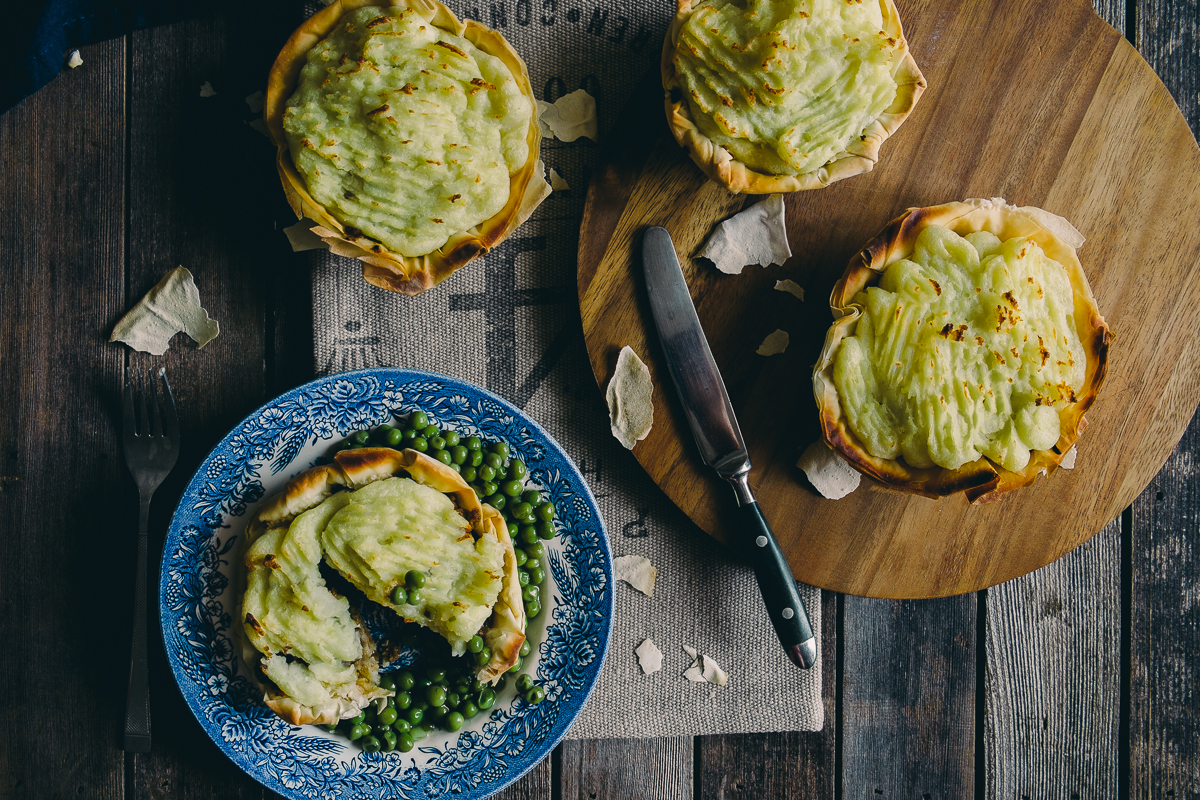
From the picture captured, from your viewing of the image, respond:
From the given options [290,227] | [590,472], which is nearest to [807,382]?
[590,472]

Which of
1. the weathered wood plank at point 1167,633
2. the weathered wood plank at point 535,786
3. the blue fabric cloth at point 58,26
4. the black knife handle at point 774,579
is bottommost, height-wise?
the weathered wood plank at point 535,786

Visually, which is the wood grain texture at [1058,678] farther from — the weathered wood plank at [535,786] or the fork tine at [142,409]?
the fork tine at [142,409]

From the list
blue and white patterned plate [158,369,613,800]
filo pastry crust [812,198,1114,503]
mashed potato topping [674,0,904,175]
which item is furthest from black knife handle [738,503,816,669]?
mashed potato topping [674,0,904,175]

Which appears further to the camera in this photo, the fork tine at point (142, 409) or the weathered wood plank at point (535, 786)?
the weathered wood plank at point (535, 786)

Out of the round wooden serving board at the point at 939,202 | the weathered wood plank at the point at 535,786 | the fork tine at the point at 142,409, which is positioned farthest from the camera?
the weathered wood plank at the point at 535,786

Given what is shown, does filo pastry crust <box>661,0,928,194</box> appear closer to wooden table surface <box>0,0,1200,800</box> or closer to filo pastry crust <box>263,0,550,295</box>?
filo pastry crust <box>263,0,550,295</box>

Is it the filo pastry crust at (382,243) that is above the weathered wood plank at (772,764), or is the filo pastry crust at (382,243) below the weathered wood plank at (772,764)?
above

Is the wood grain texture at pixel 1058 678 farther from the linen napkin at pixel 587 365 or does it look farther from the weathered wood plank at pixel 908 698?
the linen napkin at pixel 587 365

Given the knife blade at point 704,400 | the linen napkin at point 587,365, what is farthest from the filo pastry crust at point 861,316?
the linen napkin at point 587,365

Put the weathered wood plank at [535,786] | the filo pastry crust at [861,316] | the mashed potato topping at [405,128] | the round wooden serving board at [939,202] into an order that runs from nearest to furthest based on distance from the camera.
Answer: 1. the mashed potato topping at [405,128]
2. the filo pastry crust at [861,316]
3. the round wooden serving board at [939,202]
4. the weathered wood plank at [535,786]
